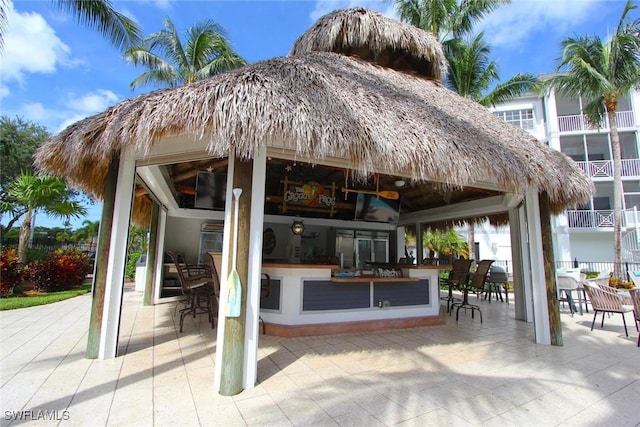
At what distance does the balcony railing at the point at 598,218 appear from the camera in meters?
15.5

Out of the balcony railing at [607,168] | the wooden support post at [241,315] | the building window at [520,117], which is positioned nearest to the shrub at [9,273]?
the wooden support post at [241,315]

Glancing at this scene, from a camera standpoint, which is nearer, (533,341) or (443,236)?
(533,341)

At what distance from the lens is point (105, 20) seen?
6.65 meters

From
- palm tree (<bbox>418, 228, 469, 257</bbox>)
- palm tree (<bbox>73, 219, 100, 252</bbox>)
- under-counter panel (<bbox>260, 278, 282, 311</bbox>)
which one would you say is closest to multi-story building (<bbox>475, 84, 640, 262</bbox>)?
palm tree (<bbox>418, 228, 469, 257</bbox>)

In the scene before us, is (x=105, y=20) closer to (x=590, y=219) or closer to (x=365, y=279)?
(x=365, y=279)

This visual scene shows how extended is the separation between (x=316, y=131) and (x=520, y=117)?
19491 millimetres

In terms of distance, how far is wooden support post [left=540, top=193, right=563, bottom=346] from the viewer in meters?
4.77

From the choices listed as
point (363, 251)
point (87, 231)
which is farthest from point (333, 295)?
point (87, 231)

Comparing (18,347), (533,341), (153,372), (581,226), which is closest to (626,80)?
(581,226)

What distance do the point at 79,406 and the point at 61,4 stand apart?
281 inches

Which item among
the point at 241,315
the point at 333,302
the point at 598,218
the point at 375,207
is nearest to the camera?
the point at 241,315

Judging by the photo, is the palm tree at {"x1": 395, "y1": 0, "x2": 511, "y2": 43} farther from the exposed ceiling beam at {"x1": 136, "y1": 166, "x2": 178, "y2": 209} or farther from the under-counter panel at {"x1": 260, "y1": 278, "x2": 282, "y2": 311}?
the under-counter panel at {"x1": 260, "y1": 278, "x2": 282, "y2": 311}

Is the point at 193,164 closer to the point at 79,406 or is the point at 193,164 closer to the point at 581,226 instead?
the point at 79,406

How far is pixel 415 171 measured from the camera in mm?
3820
